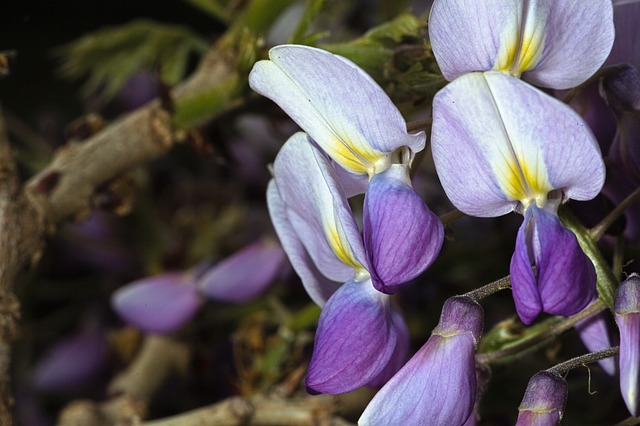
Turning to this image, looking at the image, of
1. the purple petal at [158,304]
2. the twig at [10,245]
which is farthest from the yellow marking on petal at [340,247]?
the purple petal at [158,304]

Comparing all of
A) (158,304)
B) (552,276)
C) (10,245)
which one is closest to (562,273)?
(552,276)

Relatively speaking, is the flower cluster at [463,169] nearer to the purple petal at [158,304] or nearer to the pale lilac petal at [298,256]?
the pale lilac petal at [298,256]

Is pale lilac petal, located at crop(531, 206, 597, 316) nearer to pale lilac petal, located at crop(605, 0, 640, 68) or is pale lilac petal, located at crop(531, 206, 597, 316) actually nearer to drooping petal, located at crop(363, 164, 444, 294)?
drooping petal, located at crop(363, 164, 444, 294)

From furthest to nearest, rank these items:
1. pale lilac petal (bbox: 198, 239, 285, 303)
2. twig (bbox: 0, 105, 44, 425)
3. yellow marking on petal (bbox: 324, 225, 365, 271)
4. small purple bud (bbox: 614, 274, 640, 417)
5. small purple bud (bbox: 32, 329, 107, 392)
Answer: small purple bud (bbox: 32, 329, 107, 392) → pale lilac petal (bbox: 198, 239, 285, 303) → twig (bbox: 0, 105, 44, 425) → yellow marking on petal (bbox: 324, 225, 365, 271) → small purple bud (bbox: 614, 274, 640, 417)

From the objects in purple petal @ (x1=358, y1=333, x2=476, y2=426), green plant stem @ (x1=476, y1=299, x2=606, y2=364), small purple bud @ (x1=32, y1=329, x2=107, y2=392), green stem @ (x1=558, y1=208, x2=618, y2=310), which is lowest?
small purple bud @ (x1=32, y1=329, x2=107, y2=392)

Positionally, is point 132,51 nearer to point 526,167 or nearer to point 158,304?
point 158,304

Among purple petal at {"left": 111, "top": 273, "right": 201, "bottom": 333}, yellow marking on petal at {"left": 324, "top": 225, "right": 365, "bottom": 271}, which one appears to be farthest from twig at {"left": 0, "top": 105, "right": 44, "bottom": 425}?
yellow marking on petal at {"left": 324, "top": 225, "right": 365, "bottom": 271}

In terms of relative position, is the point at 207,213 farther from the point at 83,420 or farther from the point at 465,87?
the point at 465,87
